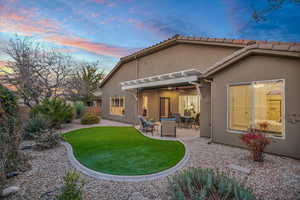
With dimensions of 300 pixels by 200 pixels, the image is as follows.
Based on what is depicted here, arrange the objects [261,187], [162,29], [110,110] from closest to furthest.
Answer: [261,187]
[162,29]
[110,110]

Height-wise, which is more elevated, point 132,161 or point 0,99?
point 0,99

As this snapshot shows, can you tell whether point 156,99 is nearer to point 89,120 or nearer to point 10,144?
point 89,120

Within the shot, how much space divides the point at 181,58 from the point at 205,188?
9.01 m

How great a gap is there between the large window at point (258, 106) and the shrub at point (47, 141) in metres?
8.11

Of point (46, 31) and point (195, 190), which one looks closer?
point (195, 190)

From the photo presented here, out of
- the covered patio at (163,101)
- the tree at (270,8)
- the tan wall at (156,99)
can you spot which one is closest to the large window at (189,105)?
the covered patio at (163,101)

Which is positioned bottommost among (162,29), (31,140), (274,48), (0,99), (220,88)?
(31,140)

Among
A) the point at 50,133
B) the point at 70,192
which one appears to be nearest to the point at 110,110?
the point at 50,133

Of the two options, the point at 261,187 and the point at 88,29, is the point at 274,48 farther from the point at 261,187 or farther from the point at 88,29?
the point at 88,29

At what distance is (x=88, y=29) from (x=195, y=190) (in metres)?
12.8

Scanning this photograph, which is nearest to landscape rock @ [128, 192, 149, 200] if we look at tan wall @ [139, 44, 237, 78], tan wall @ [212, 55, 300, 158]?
tan wall @ [212, 55, 300, 158]

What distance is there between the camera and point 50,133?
6.98 metres

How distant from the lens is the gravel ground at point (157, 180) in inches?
123

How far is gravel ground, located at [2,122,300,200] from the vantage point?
3.12 metres
